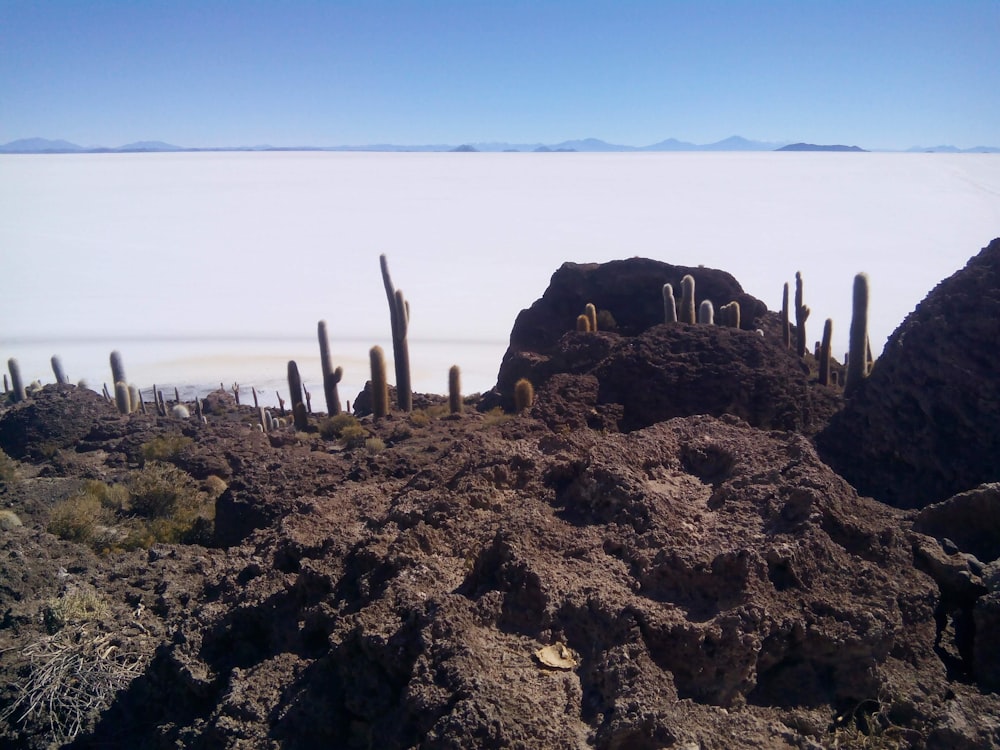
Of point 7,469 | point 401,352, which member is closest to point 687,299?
point 401,352

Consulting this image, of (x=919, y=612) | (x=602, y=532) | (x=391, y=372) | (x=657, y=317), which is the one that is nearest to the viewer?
(x=919, y=612)

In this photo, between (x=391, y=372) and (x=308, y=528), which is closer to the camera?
(x=308, y=528)

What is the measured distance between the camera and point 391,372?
26.5 m

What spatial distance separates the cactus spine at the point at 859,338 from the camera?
413 inches

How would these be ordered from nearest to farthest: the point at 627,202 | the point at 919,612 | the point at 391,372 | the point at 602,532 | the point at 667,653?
the point at 667,653 → the point at 919,612 → the point at 602,532 → the point at 391,372 → the point at 627,202

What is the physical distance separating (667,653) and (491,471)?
1391 mm

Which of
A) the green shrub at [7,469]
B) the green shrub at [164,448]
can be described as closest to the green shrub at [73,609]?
the green shrub at [164,448]

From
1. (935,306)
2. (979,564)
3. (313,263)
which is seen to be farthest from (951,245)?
(979,564)

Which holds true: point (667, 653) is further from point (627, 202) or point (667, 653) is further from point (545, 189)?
point (545, 189)

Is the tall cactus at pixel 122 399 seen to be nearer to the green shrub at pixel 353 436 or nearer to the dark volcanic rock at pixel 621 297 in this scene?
the green shrub at pixel 353 436

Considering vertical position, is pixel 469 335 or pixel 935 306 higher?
pixel 935 306

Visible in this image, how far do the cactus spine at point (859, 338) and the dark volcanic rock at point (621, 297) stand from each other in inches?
182

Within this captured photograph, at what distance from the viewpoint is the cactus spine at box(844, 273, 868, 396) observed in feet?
34.4

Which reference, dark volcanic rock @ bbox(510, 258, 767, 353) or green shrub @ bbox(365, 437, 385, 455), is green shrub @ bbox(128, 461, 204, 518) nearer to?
green shrub @ bbox(365, 437, 385, 455)
